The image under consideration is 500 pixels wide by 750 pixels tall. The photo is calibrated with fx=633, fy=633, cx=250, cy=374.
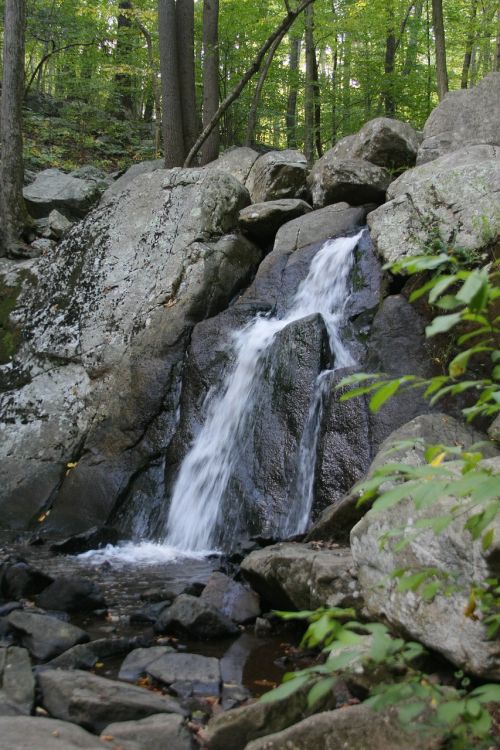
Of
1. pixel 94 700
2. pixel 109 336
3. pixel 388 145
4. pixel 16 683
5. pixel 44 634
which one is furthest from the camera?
pixel 388 145

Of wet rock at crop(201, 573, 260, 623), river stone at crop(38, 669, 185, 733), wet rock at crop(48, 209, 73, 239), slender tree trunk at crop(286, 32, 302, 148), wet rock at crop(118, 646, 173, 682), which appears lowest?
wet rock at crop(201, 573, 260, 623)

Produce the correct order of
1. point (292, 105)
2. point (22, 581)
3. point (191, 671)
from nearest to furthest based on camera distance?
point (191, 671) < point (22, 581) < point (292, 105)

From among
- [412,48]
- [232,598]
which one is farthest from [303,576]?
[412,48]

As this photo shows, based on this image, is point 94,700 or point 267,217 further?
point 267,217

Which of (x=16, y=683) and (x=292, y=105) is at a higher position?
(x=292, y=105)

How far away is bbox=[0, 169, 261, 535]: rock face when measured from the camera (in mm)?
7914

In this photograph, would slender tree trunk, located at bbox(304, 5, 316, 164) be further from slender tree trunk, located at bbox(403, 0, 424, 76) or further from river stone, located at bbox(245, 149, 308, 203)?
river stone, located at bbox(245, 149, 308, 203)

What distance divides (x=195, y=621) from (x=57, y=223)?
9.59 m

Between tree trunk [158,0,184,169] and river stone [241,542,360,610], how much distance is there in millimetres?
9787

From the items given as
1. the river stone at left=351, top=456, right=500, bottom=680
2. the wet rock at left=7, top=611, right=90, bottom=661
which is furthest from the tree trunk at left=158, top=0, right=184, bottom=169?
the river stone at left=351, top=456, right=500, bottom=680

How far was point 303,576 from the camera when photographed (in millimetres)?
4363

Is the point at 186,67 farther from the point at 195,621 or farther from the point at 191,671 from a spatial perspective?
the point at 191,671

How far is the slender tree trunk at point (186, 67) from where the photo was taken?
1280cm

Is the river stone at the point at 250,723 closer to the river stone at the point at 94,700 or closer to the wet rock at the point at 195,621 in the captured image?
the river stone at the point at 94,700
